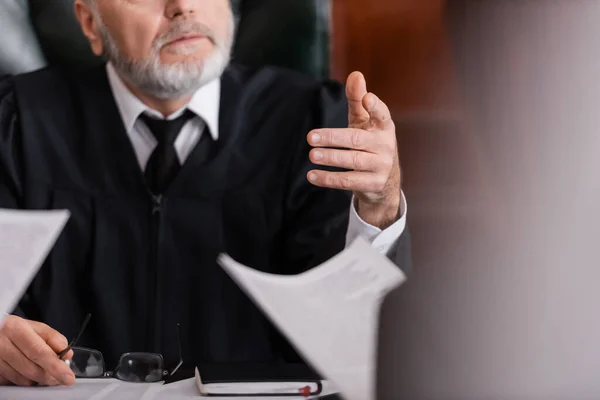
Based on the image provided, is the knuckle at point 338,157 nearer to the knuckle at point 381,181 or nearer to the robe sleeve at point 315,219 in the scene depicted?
the knuckle at point 381,181

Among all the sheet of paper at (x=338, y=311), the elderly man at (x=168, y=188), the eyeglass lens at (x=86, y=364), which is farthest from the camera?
the elderly man at (x=168, y=188)

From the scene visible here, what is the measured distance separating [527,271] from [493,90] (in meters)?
0.25

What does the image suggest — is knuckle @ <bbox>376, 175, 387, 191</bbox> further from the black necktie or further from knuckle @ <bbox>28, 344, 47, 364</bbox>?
knuckle @ <bbox>28, 344, 47, 364</bbox>

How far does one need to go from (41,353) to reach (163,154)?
12.6 inches

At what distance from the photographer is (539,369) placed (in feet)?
3.31

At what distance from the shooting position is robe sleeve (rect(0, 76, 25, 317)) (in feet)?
3.27

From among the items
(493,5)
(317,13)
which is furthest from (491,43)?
(317,13)

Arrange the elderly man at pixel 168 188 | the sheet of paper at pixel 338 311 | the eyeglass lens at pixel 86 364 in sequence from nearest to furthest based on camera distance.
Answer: the sheet of paper at pixel 338 311 < the eyeglass lens at pixel 86 364 < the elderly man at pixel 168 188

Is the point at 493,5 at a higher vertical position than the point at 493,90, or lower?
higher

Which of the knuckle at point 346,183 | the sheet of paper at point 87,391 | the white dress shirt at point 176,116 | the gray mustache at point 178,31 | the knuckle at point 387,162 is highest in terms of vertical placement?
the gray mustache at point 178,31

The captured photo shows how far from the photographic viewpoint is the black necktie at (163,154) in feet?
3.26

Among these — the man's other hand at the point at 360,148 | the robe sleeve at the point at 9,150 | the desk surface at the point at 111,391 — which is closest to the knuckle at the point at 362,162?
the man's other hand at the point at 360,148

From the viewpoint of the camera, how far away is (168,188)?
3.24 feet

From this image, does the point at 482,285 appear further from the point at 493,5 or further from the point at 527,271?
the point at 493,5
